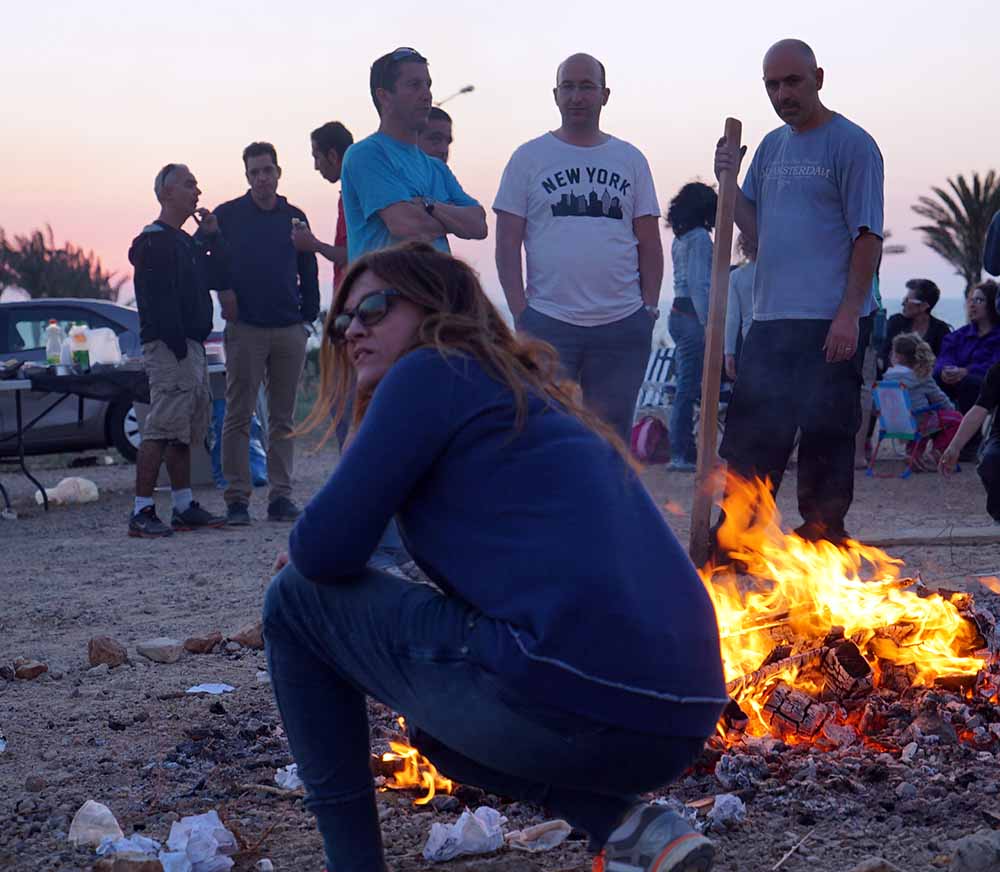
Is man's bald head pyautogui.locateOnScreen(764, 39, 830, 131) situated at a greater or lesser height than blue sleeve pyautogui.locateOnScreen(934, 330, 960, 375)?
greater

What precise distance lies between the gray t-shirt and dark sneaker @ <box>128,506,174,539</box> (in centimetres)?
425

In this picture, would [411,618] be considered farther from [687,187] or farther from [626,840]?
[687,187]

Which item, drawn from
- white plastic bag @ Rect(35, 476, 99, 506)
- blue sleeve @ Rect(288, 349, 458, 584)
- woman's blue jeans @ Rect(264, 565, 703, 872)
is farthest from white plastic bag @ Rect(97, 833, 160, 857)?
white plastic bag @ Rect(35, 476, 99, 506)

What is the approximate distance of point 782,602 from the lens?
4020 mm

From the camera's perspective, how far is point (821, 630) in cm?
384

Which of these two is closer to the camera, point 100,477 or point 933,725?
point 933,725

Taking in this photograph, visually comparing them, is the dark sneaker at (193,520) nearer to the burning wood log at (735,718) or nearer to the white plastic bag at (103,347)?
the white plastic bag at (103,347)

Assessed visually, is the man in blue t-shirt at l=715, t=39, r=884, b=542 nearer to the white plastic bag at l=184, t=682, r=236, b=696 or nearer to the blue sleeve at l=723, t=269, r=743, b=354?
the white plastic bag at l=184, t=682, r=236, b=696

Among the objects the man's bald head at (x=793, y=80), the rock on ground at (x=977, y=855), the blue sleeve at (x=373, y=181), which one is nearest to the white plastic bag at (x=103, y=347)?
the blue sleeve at (x=373, y=181)

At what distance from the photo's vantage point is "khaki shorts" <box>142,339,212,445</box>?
7773mm

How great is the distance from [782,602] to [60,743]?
224cm

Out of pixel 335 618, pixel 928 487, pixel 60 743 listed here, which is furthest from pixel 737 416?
pixel 928 487

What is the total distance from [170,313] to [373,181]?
3.16 meters

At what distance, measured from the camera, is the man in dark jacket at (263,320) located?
7906mm
